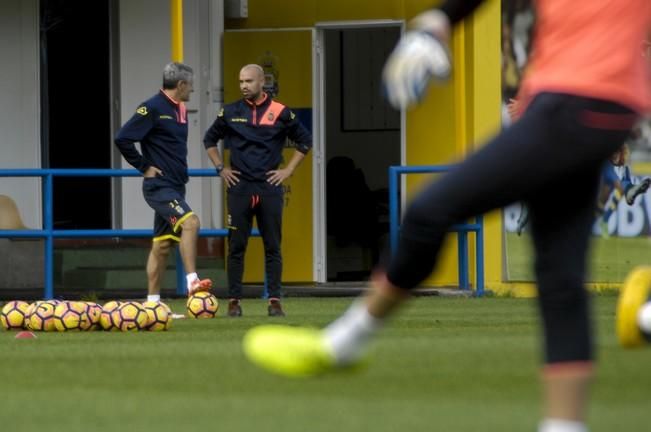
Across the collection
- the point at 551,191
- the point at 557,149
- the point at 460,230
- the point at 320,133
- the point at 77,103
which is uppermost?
the point at 77,103

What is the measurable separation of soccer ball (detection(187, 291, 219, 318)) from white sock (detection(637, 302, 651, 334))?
6.48m

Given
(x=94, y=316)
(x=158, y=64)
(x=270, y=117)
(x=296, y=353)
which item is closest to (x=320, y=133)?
(x=158, y=64)

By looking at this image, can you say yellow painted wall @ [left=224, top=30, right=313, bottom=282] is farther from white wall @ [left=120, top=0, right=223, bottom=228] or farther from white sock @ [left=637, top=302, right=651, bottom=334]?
white sock @ [left=637, top=302, right=651, bottom=334]

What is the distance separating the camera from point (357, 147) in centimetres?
2089

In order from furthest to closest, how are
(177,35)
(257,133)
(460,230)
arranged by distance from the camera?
(460,230) < (177,35) < (257,133)

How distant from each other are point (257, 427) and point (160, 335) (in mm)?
5254

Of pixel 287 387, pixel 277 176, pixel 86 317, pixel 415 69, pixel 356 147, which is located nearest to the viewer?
pixel 415 69

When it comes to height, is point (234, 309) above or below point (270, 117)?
below

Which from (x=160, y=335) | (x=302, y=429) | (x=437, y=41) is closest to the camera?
(x=437, y=41)

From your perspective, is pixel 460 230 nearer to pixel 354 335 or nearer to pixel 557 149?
pixel 354 335

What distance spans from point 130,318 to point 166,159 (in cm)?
247

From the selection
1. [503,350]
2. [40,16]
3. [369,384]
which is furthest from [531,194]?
[40,16]

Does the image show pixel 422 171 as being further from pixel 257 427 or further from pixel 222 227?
pixel 257 427

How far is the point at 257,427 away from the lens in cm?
594
